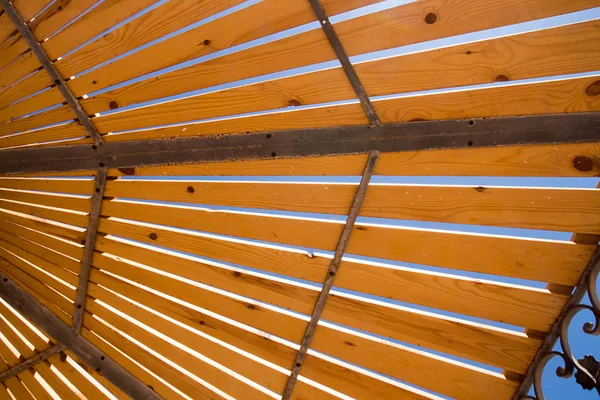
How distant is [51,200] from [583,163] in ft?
12.8

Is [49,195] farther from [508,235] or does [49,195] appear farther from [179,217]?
[508,235]

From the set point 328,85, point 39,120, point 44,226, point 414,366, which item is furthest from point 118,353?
point 328,85

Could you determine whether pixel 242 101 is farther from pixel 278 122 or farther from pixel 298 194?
pixel 298 194

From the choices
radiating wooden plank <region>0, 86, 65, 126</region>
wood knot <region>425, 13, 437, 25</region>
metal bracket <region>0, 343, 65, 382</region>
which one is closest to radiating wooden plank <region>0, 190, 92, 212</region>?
radiating wooden plank <region>0, 86, 65, 126</region>

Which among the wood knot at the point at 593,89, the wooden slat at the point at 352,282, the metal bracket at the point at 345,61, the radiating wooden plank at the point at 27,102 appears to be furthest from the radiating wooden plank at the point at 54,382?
the wood knot at the point at 593,89

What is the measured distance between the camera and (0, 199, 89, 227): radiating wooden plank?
138 inches

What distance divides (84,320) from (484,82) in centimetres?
386

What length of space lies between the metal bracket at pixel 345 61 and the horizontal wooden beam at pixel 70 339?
3.14 metres

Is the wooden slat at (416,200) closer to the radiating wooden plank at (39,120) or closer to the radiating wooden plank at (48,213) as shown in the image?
the radiating wooden plank at (48,213)

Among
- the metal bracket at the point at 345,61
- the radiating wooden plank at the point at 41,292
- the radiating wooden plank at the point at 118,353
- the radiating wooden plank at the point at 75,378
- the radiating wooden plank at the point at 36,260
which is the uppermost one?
the metal bracket at the point at 345,61

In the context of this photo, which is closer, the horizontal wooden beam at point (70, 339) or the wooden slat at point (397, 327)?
the wooden slat at point (397, 327)

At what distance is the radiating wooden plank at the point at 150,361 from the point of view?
360 centimetres

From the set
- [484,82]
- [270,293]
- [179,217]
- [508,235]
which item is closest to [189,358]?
[270,293]

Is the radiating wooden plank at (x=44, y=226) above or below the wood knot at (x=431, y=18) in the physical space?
below
